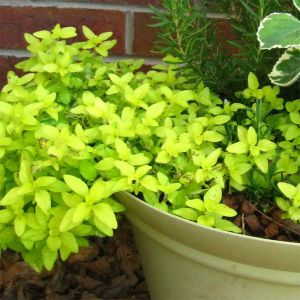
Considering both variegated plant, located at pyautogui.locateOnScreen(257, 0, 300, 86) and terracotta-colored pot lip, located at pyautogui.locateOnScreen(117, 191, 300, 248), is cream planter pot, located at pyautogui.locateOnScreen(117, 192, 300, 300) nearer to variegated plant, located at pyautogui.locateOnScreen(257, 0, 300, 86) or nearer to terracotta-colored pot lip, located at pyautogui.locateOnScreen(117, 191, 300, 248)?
terracotta-colored pot lip, located at pyautogui.locateOnScreen(117, 191, 300, 248)

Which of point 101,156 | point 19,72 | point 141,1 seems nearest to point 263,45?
point 101,156

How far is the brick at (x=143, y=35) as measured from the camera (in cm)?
139

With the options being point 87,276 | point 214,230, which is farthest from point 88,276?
point 214,230

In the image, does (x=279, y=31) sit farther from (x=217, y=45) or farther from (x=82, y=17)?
(x=82, y=17)

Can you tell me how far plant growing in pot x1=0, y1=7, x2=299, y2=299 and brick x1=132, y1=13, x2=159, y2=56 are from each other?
1.05 ft

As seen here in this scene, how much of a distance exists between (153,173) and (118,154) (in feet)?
0.24

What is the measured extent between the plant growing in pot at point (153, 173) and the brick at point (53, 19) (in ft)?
0.94

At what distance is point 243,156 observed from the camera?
38.9 inches

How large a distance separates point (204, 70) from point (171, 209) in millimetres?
346

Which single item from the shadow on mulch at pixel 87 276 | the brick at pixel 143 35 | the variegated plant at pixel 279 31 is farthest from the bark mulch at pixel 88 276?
the variegated plant at pixel 279 31

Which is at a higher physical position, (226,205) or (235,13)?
(235,13)

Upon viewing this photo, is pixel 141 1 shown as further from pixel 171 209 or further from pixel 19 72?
pixel 171 209

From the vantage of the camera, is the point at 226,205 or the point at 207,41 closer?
the point at 226,205

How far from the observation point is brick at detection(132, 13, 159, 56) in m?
1.39
